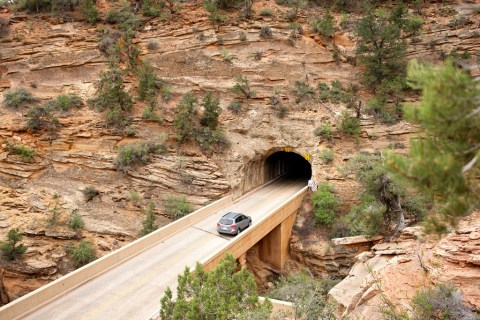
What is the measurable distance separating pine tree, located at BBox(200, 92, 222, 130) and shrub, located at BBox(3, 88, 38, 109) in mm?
13451

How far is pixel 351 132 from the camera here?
88.5 feet

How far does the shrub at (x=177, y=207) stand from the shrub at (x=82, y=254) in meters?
5.13

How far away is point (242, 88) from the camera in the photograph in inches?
1178

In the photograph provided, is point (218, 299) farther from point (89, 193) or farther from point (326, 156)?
point (326, 156)

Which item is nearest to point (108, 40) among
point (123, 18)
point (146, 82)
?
point (123, 18)

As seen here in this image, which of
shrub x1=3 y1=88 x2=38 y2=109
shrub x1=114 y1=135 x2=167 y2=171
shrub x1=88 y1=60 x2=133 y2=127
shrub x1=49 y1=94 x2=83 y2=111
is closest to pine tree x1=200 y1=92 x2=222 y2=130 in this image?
shrub x1=114 y1=135 x2=167 y2=171

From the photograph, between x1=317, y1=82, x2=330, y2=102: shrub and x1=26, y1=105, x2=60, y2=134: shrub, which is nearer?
x1=26, y1=105, x2=60, y2=134: shrub

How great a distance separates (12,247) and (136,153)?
9314 mm

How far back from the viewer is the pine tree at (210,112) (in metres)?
27.0

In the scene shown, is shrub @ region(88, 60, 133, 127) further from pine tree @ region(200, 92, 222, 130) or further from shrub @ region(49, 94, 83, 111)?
pine tree @ region(200, 92, 222, 130)

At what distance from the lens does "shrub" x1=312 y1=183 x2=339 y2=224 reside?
77.0 feet

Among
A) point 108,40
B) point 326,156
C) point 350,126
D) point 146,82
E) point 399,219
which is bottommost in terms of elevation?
point 326,156

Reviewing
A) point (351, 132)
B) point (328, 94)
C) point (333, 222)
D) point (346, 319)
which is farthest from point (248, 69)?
point (346, 319)

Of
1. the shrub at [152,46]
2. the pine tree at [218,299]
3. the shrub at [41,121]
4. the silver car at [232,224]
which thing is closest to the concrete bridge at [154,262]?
the silver car at [232,224]
